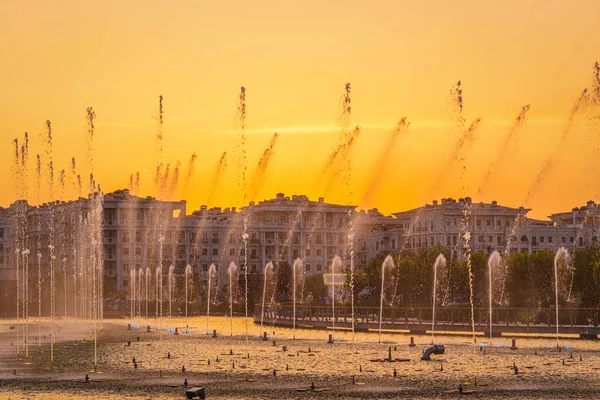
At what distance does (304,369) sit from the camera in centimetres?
5247

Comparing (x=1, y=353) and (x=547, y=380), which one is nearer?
(x=547, y=380)

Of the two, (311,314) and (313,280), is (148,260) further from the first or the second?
(311,314)

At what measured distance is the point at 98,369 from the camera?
53125 mm

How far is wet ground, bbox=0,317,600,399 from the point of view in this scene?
43000mm

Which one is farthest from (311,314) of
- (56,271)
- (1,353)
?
(56,271)

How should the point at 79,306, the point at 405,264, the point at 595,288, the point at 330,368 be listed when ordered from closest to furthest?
the point at 330,368, the point at 595,288, the point at 405,264, the point at 79,306

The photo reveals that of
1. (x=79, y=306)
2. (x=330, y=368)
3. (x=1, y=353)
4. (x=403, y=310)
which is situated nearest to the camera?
(x=330, y=368)

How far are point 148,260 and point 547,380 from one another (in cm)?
15347

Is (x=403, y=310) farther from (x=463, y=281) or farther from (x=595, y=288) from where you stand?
(x=463, y=281)

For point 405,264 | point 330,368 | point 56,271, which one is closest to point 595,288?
point 405,264

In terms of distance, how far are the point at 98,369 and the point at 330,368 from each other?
10095 millimetres

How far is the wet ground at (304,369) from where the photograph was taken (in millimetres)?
43000

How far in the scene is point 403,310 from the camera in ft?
301

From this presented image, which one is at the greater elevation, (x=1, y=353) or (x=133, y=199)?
(x=133, y=199)
